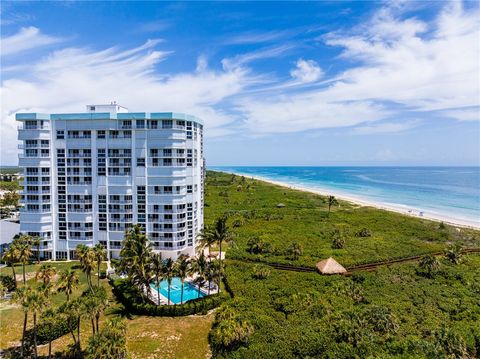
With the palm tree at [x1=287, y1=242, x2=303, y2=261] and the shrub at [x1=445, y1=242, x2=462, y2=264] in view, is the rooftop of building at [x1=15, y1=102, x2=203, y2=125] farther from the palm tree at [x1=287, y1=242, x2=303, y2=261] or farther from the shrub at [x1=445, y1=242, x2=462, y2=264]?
the shrub at [x1=445, y1=242, x2=462, y2=264]

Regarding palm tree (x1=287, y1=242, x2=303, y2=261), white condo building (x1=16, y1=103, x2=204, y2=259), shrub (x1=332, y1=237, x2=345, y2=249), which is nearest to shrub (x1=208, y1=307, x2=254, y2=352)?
palm tree (x1=287, y1=242, x2=303, y2=261)

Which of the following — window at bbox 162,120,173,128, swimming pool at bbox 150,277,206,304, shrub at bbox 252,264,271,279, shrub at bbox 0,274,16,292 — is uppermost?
window at bbox 162,120,173,128

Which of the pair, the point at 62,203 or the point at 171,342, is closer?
the point at 171,342

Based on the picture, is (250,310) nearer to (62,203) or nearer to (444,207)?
(62,203)

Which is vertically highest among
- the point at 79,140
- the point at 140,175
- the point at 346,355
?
the point at 79,140

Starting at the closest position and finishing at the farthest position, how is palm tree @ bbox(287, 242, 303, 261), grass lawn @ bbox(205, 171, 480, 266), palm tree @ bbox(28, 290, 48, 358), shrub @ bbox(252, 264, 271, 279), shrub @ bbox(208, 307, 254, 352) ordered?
palm tree @ bbox(28, 290, 48, 358), shrub @ bbox(208, 307, 254, 352), shrub @ bbox(252, 264, 271, 279), palm tree @ bbox(287, 242, 303, 261), grass lawn @ bbox(205, 171, 480, 266)

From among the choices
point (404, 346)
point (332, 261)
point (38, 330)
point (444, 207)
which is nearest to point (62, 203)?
point (38, 330)

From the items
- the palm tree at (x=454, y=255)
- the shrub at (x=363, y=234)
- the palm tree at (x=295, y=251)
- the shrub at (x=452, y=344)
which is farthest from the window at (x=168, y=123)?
the palm tree at (x=454, y=255)
